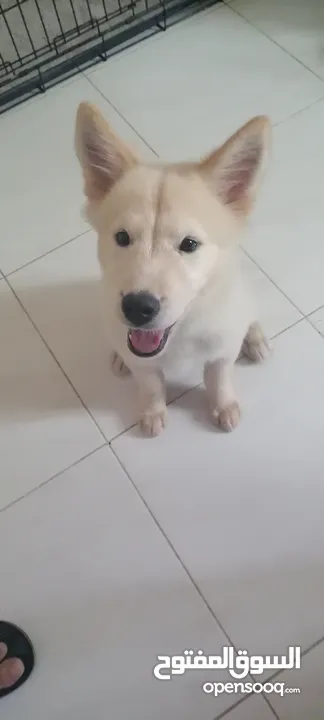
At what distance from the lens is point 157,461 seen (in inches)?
64.3

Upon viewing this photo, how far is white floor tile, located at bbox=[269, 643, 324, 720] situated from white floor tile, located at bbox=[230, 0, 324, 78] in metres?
1.91

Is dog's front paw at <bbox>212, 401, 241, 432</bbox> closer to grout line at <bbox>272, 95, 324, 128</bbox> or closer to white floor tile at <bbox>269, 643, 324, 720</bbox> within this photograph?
white floor tile at <bbox>269, 643, 324, 720</bbox>

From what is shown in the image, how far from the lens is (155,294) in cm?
110

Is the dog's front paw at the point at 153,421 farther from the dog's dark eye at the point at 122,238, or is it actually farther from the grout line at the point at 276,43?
the grout line at the point at 276,43

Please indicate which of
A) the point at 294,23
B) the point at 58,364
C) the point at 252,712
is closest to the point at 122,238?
the point at 58,364

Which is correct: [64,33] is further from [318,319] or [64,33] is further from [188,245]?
[188,245]

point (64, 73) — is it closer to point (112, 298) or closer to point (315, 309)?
point (315, 309)

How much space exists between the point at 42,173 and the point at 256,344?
Answer: 1012 mm

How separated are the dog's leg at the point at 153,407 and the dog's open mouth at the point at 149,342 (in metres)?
0.30

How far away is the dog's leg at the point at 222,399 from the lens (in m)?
1.58

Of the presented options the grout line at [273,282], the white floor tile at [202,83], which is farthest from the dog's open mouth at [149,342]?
the white floor tile at [202,83]

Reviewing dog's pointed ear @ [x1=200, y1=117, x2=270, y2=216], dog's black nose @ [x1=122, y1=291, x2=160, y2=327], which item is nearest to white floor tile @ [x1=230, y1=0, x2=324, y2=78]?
dog's pointed ear @ [x1=200, y1=117, x2=270, y2=216]

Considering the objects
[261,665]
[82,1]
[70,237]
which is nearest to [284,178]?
[70,237]

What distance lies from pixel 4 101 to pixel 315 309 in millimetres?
1431
